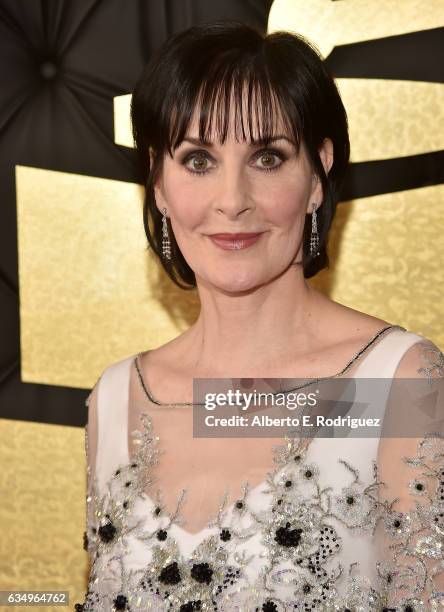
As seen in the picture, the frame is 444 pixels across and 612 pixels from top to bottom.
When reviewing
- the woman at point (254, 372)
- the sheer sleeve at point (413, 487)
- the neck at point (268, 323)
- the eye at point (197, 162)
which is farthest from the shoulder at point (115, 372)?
the sheer sleeve at point (413, 487)

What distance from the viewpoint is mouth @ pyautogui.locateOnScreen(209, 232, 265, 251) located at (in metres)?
1.62

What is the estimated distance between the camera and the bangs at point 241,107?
1576 millimetres

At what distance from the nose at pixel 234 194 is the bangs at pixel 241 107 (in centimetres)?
5

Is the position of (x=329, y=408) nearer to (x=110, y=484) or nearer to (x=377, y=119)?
(x=110, y=484)

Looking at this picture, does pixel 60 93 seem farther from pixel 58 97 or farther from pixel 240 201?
pixel 240 201

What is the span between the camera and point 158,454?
1.72 m

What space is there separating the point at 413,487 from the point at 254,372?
0.34 m

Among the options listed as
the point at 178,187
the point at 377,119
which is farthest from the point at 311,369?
the point at 377,119

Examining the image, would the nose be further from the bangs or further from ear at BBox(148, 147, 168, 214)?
ear at BBox(148, 147, 168, 214)

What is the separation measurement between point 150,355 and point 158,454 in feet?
0.80

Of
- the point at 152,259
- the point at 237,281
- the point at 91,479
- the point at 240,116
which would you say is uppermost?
the point at 240,116

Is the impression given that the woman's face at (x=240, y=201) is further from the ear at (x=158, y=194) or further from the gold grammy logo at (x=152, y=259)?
the gold grammy logo at (x=152, y=259)

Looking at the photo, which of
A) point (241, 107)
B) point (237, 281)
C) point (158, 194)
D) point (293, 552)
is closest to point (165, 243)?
point (158, 194)

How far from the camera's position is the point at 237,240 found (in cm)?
162
